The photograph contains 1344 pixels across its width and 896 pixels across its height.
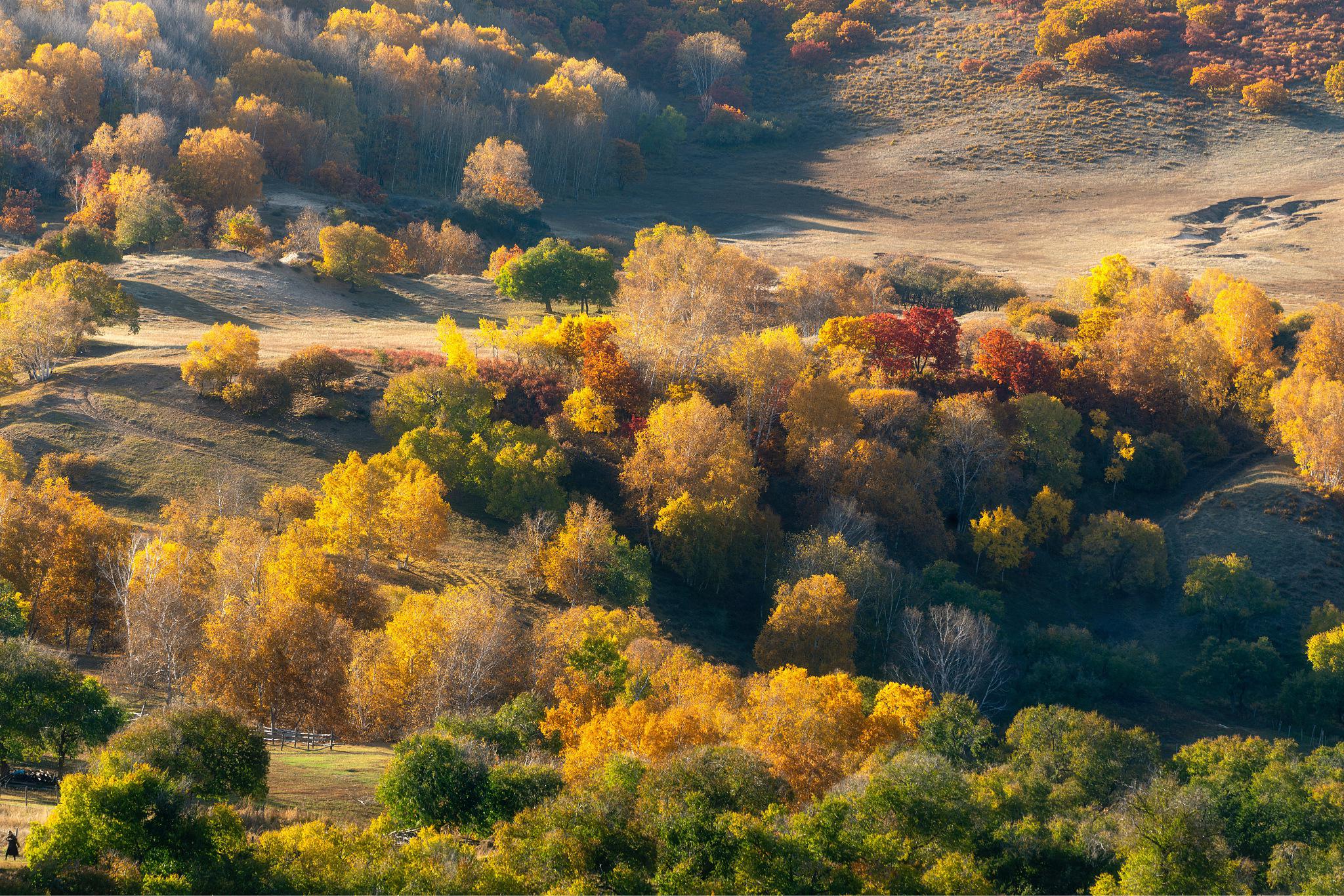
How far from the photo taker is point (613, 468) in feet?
291

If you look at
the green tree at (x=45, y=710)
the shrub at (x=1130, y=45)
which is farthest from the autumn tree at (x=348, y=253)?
the shrub at (x=1130, y=45)

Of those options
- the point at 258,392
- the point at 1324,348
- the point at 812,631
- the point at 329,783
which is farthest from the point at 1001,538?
the point at 329,783

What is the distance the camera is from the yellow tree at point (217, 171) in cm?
13362

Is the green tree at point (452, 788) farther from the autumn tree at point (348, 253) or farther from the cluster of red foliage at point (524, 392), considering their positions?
the autumn tree at point (348, 253)

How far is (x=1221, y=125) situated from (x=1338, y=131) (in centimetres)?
1562

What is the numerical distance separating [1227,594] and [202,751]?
69911 mm

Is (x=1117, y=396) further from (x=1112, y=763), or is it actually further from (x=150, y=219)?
(x=150, y=219)

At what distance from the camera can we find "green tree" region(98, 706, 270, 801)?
4291cm

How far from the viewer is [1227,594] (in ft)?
279

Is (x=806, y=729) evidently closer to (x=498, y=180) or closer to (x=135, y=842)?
(x=135, y=842)

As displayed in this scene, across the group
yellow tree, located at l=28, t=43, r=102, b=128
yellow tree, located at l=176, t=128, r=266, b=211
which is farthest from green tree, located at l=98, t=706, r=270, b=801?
yellow tree, located at l=28, t=43, r=102, b=128

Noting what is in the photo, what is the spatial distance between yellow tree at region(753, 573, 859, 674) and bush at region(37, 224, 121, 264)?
72.5 metres

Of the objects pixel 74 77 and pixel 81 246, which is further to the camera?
pixel 74 77

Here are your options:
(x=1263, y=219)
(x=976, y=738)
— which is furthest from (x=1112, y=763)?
(x=1263, y=219)
